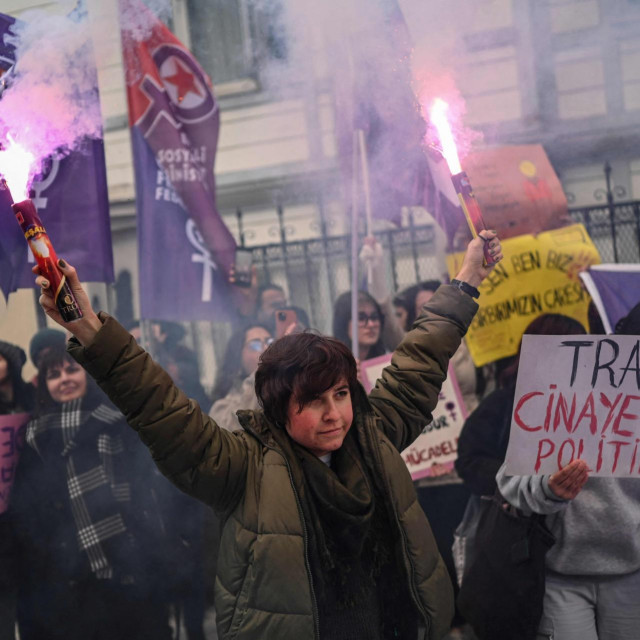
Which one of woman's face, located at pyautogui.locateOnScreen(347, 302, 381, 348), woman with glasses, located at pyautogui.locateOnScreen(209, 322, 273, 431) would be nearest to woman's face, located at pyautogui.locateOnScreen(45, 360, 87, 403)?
woman with glasses, located at pyautogui.locateOnScreen(209, 322, 273, 431)

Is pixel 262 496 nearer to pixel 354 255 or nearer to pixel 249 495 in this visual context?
pixel 249 495

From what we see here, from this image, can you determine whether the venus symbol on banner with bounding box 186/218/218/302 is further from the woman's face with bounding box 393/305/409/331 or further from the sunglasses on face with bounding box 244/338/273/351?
the woman's face with bounding box 393/305/409/331

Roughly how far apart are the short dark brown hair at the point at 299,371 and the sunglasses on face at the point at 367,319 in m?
2.02

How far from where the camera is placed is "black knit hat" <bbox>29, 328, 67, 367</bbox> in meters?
3.96

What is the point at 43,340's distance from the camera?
13.2ft

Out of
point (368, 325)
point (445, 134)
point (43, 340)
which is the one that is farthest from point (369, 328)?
point (445, 134)

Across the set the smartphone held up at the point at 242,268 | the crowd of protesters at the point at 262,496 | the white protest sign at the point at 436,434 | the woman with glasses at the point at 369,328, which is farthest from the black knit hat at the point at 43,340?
the white protest sign at the point at 436,434

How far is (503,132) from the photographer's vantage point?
7.32 m

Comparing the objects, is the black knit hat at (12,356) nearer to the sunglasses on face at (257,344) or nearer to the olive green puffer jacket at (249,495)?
the sunglasses on face at (257,344)

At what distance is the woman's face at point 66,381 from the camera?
3600 millimetres

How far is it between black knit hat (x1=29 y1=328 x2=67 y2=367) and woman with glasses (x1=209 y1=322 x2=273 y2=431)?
0.83m

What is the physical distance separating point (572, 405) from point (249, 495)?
3.43 feet

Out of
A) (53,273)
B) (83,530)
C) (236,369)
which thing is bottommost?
(83,530)

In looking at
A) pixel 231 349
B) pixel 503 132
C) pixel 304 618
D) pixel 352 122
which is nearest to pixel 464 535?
pixel 304 618
